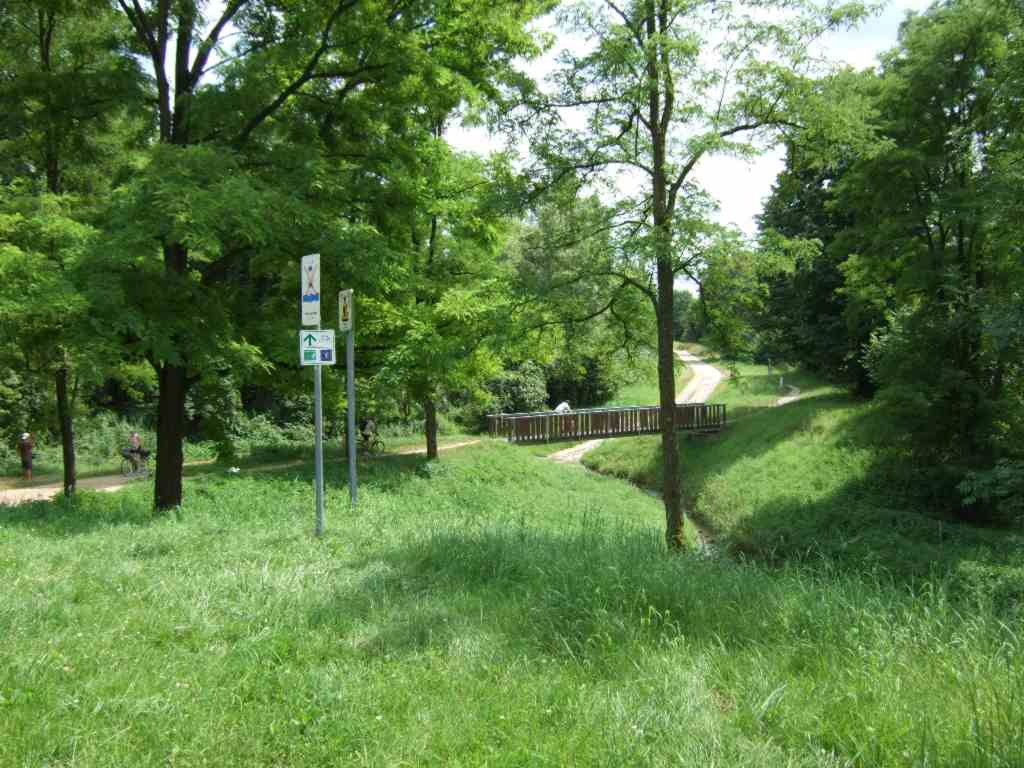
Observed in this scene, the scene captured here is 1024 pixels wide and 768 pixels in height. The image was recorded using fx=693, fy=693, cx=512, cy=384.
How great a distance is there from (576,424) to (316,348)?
17532mm

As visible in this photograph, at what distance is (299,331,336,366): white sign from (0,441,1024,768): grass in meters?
1.94

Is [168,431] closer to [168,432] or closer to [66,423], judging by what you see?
[168,432]

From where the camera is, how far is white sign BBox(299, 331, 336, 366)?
22.8 feet

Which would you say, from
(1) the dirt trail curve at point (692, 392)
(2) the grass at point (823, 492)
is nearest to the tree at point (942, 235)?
(2) the grass at point (823, 492)

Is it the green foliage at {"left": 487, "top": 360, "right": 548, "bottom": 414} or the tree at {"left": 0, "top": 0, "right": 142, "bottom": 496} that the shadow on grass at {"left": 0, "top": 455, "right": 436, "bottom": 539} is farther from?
the green foliage at {"left": 487, "top": 360, "right": 548, "bottom": 414}

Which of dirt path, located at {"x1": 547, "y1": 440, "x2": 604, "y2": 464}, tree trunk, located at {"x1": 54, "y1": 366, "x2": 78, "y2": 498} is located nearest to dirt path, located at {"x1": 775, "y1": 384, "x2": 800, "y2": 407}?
dirt path, located at {"x1": 547, "y1": 440, "x2": 604, "y2": 464}

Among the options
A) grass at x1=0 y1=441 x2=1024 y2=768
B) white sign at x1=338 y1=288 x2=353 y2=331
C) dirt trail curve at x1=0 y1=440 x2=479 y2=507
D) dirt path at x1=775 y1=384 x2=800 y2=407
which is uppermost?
white sign at x1=338 y1=288 x2=353 y2=331

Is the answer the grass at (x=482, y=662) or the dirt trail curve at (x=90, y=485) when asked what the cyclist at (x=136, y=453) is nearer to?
the dirt trail curve at (x=90, y=485)

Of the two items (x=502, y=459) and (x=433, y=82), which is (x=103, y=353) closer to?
(x=433, y=82)

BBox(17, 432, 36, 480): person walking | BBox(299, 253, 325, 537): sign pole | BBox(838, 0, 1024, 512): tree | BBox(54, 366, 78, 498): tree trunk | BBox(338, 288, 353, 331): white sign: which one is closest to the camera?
BBox(299, 253, 325, 537): sign pole

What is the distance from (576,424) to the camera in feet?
78.5

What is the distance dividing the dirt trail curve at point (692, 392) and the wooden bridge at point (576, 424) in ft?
8.60

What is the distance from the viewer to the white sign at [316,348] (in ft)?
22.8

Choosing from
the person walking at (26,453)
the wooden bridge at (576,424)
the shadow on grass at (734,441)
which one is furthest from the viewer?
the shadow on grass at (734,441)
